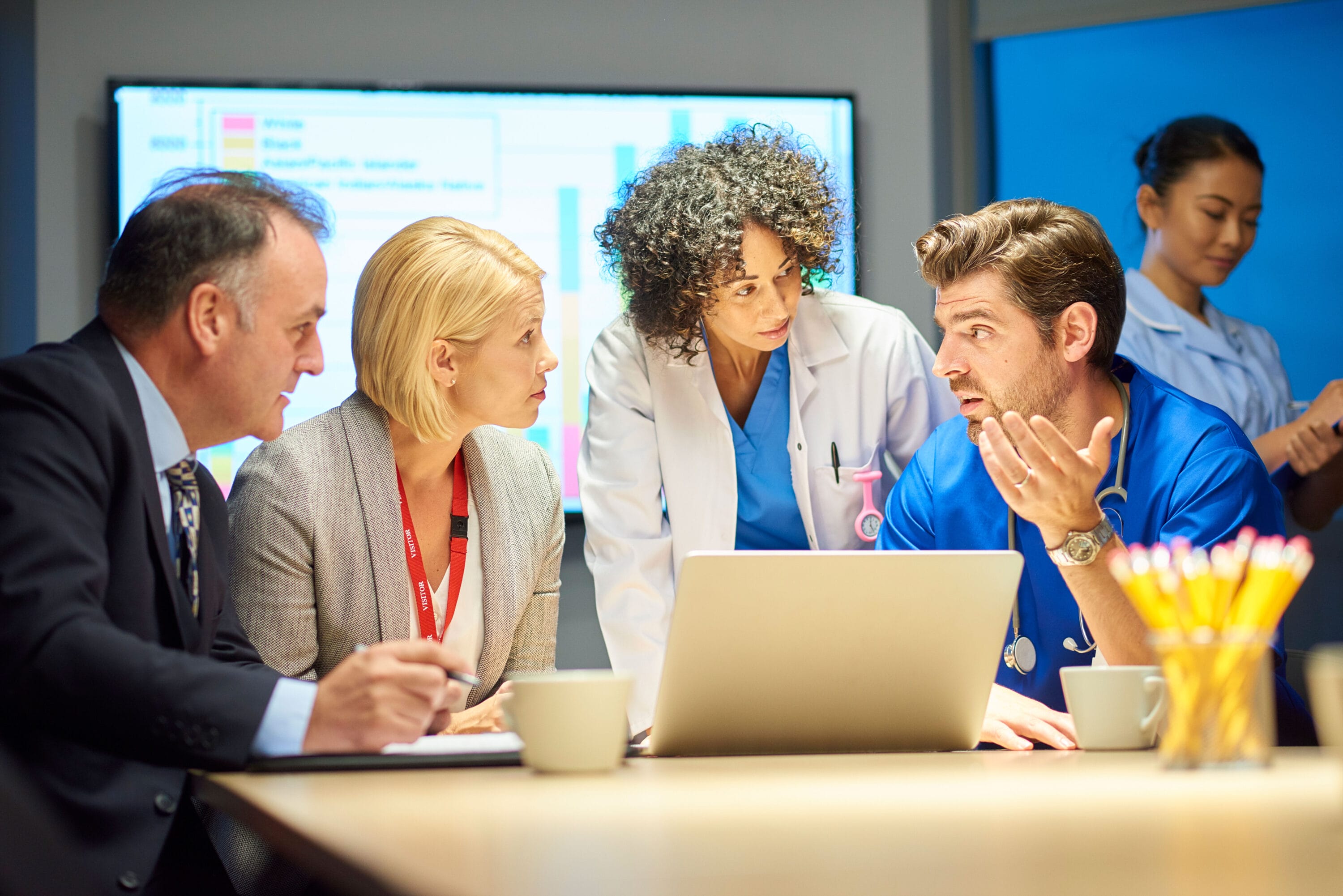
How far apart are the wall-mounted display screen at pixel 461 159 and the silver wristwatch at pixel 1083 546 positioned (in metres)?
1.95

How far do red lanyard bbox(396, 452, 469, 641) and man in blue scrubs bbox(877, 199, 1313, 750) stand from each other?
772 millimetres

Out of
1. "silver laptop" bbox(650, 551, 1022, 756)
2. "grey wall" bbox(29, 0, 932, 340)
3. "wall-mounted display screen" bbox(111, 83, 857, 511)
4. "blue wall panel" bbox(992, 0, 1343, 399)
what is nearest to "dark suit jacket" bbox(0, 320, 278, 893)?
"silver laptop" bbox(650, 551, 1022, 756)

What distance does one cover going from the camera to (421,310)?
7.02 ft

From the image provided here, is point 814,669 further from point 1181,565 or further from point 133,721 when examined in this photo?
point 133,721

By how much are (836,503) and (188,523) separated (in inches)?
55.3

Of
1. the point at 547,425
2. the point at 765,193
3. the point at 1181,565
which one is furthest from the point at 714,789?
the point at 547,425

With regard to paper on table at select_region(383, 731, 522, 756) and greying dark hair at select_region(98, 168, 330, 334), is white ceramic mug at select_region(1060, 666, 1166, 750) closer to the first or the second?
paper on table at select_region(383, 731, 522, 756)

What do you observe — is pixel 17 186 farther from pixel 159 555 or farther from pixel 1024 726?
pixel 1024 726

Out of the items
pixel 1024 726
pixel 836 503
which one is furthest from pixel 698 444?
pixel 1024 726

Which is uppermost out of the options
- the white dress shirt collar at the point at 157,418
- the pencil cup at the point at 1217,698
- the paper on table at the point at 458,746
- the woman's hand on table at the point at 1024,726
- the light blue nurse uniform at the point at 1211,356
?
the light blue nurse uniform at the point at 1211,356

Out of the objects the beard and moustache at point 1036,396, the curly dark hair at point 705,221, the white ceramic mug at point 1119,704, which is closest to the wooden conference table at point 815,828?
the white ceramic mug at point 1119,704

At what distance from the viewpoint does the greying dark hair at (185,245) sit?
149 centimetres

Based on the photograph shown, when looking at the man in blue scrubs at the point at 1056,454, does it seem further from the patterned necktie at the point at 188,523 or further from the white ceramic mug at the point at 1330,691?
the patterned necktie at the point at 188,523

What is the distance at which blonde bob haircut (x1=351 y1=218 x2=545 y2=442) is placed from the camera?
2.10 metres
